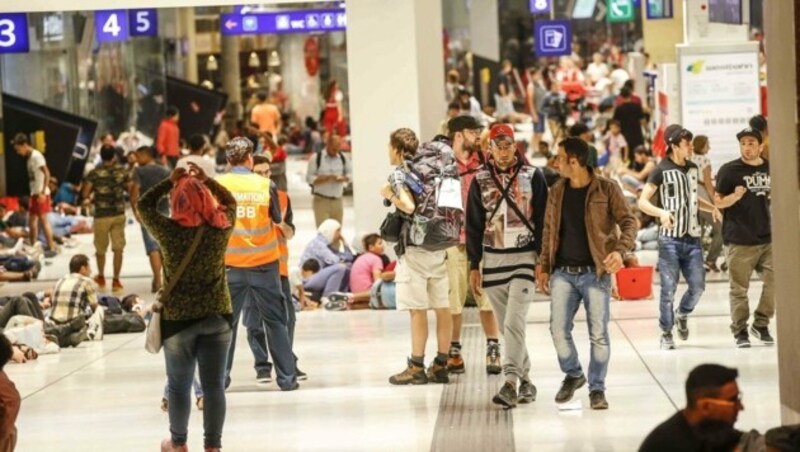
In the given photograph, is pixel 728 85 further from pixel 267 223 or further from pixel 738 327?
pixel 267 223

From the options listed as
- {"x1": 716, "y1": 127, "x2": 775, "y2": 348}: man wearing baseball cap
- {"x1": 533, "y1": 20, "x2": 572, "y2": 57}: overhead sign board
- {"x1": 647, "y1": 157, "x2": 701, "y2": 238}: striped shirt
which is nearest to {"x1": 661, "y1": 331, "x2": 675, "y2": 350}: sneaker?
{"x1": 716, "y1": 127, "x2": 775, "y2": 348}: man wearing baseball cap

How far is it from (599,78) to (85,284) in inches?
1201

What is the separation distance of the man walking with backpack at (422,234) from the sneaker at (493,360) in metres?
0.37

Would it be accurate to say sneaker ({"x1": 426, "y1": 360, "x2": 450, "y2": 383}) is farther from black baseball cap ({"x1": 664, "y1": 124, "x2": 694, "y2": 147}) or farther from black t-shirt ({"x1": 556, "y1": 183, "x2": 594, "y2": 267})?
black baseball cap ({"x1": 664, "y1": 124, "x2": 694, "y2": 147})

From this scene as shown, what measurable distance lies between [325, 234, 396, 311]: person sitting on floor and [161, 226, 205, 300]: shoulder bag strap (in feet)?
27.8

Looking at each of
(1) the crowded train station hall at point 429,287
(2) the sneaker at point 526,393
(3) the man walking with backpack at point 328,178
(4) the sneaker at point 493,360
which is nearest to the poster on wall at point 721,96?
(1) the crowded train station hall at point 429,287

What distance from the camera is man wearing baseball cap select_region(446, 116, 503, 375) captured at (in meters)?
13.7

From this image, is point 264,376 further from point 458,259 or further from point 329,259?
point 329,259

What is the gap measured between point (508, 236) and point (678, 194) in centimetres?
295

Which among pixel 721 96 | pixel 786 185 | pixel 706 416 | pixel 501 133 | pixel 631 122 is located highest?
pixel 721 96

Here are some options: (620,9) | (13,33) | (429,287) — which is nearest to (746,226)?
(429,287)

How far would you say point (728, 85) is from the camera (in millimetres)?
22422

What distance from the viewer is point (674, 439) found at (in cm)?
708

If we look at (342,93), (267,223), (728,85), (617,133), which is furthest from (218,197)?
(342,93)
